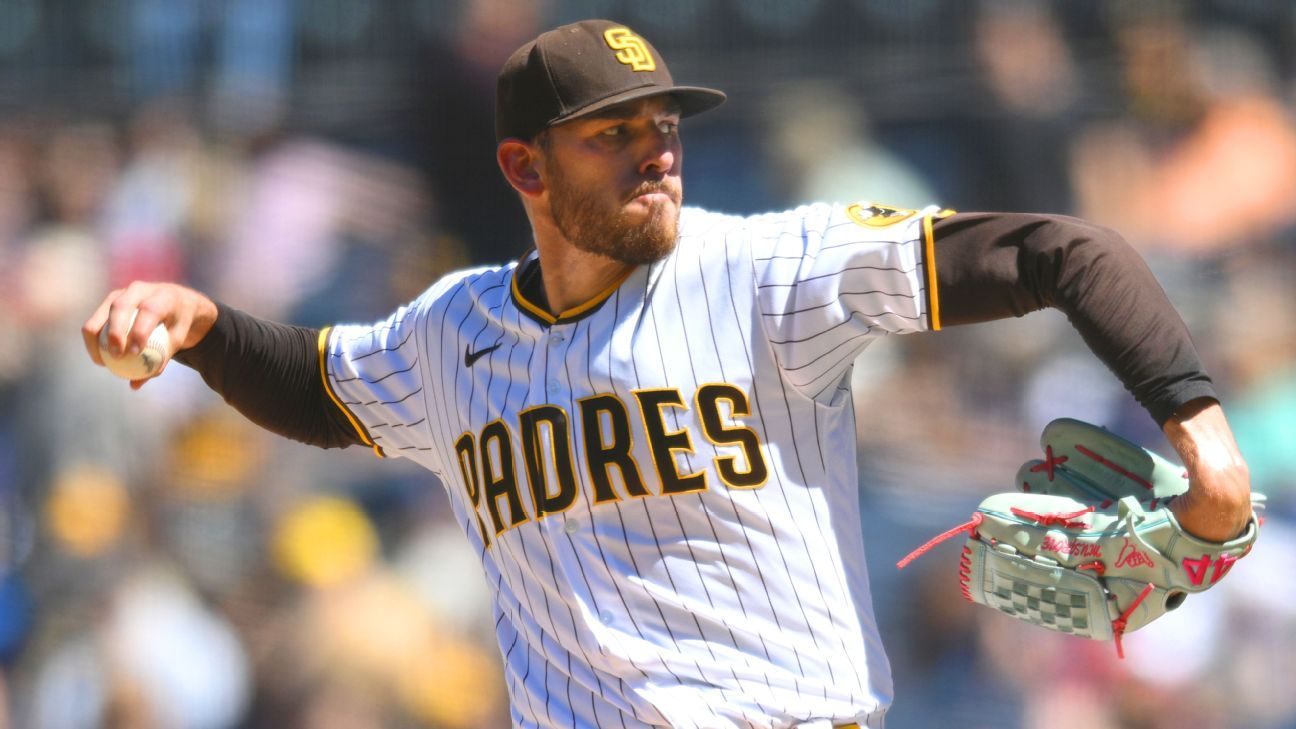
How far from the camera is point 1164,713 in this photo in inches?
167

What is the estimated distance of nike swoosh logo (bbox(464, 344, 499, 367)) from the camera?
241 centimetres

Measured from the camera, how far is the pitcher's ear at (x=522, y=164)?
2.42 m

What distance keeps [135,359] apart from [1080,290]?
136cm

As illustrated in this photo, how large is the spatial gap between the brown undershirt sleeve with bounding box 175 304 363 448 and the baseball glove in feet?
3.61

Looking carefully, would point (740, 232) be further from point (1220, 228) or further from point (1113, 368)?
point (1220, 228)

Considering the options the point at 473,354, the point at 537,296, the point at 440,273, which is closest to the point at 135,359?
the point at 473,354

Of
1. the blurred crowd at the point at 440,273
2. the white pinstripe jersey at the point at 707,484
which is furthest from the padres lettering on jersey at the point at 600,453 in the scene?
the blurred crowd at the point at 440,273

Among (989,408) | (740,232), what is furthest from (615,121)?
(989,408)

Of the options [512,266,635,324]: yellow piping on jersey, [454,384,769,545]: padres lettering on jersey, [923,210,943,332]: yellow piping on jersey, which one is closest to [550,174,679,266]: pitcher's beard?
[512,266,635,324]: yellow piping on jersey

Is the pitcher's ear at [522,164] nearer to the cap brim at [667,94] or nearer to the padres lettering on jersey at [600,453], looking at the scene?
the cap brim at [667,94]

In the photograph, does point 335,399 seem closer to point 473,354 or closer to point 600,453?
point 473,354

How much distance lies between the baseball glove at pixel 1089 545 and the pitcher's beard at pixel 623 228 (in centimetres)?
59

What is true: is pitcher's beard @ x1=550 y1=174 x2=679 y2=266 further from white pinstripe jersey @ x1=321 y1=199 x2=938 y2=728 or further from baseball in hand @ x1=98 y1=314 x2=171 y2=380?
baseball in hand @ x1=98 y1=314 x2=171 y2=380

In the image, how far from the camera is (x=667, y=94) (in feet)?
7.50
